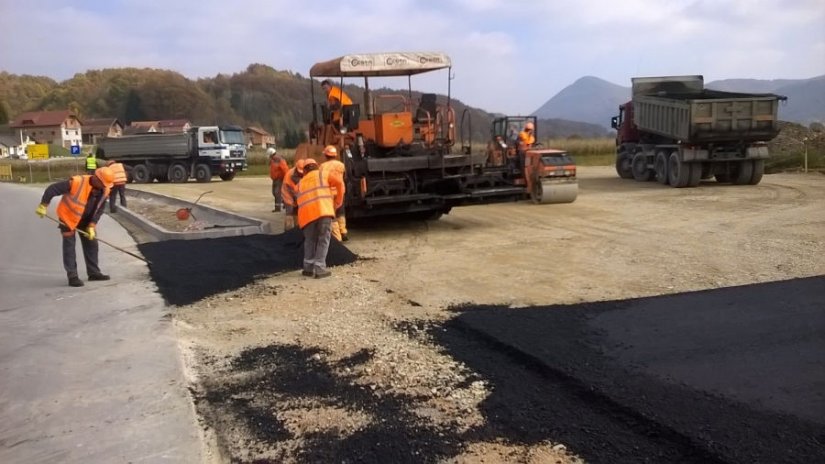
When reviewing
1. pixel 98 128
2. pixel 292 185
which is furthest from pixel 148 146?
pixel 98 128

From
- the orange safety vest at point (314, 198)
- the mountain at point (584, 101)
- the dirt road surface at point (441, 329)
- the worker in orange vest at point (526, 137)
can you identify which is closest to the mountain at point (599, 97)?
the mountain at point (584, 101)

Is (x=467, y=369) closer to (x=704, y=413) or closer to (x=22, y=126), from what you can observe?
(x=704, y=413)

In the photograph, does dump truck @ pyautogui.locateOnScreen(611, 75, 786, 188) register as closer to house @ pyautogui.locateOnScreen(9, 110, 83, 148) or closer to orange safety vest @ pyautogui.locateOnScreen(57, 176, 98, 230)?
orange safety vest @ pyautogui.locateOnScreen(57, 176, 98, 230)

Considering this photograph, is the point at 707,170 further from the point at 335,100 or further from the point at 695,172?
the point at 335,100

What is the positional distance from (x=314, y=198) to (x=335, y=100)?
147 inches

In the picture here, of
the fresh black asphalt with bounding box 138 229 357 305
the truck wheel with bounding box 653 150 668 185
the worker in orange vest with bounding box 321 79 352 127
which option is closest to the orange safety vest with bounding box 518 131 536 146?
the worker in orange vest with bounding box 321 79 352 127

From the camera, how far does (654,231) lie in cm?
1084

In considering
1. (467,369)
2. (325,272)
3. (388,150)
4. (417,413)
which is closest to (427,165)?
(388,150)

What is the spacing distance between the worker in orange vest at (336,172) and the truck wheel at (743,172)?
11.9 meters

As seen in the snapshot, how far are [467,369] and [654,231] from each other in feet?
23.0

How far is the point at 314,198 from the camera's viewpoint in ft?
26.6

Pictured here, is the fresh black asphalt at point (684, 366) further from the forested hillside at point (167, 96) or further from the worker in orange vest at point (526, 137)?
the forested hillside at point (167, 96)

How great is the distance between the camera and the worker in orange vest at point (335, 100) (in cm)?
1135

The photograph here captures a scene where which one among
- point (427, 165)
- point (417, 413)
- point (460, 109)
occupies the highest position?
point (460, 109)
